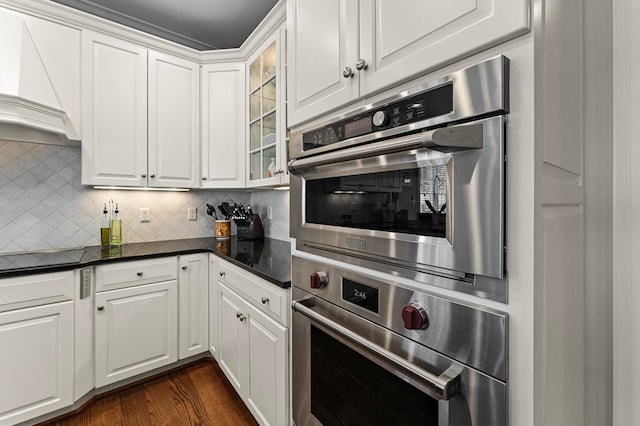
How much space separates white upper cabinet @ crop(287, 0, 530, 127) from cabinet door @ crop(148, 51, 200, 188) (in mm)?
1499

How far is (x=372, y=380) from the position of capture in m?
0.89

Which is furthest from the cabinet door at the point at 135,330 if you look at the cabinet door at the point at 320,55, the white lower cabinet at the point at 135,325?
the cabinet door at the point at 320,55

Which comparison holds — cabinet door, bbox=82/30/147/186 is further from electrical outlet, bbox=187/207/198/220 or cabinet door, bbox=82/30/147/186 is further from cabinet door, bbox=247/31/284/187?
cabinet door, bbox=247/31/284/187

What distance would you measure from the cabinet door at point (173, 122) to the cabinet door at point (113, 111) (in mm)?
60

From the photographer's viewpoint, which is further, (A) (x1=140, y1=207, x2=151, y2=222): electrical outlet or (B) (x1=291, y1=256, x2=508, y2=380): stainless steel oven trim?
(A) (x1=140, y1=207, x2=151, y2=222): electrical outlet

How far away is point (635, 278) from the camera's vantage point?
3.05ft

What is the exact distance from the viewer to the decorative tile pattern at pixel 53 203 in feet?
6.64

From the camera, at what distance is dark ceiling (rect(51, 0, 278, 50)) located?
2.26 m

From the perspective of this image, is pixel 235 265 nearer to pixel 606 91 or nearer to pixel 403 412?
pixel 403 412

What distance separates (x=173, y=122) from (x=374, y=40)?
200 cm

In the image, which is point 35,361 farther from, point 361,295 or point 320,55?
point 320,55

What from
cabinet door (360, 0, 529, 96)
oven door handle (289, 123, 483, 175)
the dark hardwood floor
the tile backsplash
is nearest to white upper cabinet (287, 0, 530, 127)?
cabinet door (360, 0, 529, 96)

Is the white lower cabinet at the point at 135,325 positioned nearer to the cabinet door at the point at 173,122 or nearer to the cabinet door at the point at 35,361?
the cabinet door at the point at 35,361

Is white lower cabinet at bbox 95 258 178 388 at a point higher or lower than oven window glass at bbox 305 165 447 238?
lower
